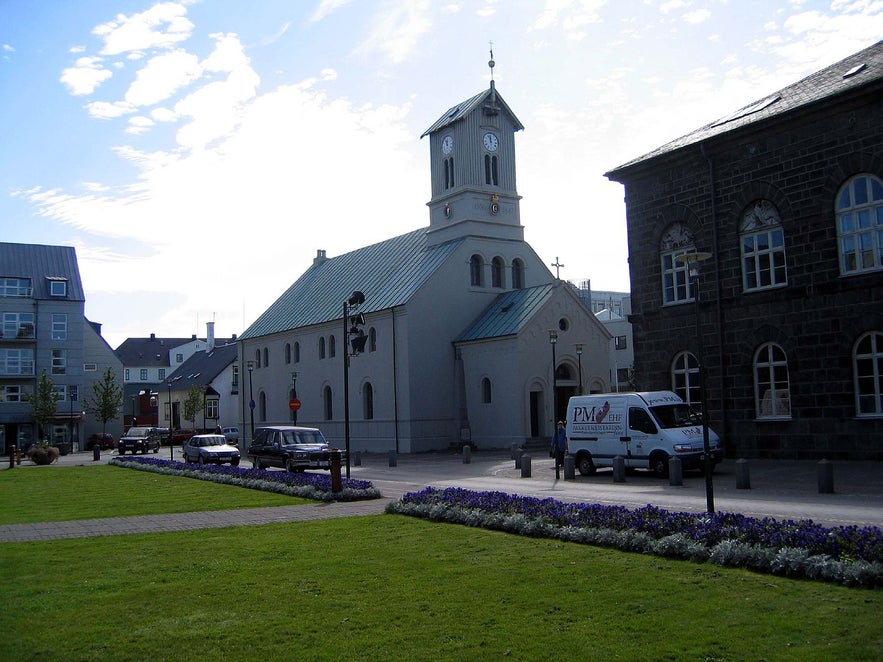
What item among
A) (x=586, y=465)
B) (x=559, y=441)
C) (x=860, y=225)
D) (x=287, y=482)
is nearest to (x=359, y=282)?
(x=559, y=441)

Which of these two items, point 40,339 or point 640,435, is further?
point 40,339

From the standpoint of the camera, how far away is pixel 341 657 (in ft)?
25.0

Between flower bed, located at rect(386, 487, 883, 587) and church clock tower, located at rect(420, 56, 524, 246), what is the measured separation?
35.9 metres

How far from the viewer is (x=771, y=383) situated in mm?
28156

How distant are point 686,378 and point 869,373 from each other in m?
7.01

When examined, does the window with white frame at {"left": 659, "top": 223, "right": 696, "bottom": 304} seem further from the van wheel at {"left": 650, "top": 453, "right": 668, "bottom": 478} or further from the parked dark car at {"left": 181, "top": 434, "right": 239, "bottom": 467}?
the parked dark car at {"left": 181, "top": 434, "right": 239, "bottom": 467}

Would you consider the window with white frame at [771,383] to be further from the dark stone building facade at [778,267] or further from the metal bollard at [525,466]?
the metal bollard at [525,466]

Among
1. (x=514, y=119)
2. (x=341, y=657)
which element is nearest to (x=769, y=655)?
(x=341, y=657)

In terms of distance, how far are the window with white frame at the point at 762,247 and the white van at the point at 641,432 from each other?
566 centimetres

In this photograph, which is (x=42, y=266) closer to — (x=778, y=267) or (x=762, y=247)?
(x=762, y=247)

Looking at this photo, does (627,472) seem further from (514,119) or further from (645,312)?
(514,119)

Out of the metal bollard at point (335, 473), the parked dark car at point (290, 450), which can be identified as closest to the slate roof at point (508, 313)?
the parked dark car at point (290, 450)

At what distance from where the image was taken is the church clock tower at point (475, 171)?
168 ft

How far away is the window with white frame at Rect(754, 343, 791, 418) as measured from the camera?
27781 millimetres
